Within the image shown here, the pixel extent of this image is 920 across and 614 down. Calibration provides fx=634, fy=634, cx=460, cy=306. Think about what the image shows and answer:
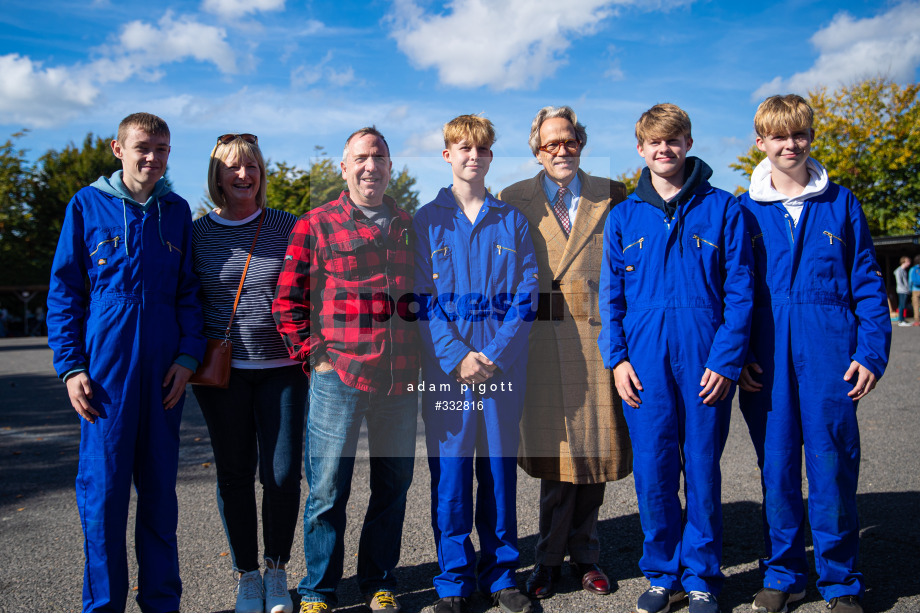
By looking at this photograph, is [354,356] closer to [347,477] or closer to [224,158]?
[347,477]

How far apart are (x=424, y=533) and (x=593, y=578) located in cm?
132

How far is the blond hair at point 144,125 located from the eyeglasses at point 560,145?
2015 millimetres

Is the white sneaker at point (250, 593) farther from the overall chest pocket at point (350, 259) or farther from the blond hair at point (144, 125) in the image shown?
the blond hair at point (144, 125)

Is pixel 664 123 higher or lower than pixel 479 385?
higher

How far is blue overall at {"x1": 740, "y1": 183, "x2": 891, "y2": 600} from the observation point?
3.06 m

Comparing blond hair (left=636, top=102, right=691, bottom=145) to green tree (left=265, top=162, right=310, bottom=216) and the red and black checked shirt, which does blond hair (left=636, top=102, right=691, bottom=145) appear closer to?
the red and black checked shirt

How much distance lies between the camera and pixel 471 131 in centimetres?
333

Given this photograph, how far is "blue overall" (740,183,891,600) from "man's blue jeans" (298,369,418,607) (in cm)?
182

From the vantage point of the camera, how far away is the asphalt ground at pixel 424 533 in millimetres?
3275

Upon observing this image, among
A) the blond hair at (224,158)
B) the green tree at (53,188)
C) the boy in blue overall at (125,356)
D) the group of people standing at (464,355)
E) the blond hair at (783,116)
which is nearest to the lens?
the boy in blue overall at (125,356)

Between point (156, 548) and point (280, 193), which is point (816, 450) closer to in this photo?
point (156, 548)

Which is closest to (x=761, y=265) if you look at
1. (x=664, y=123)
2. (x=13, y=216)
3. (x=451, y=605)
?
(x=664, y=123)

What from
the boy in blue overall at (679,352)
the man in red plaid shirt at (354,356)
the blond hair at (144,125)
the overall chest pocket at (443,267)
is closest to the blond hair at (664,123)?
the boy in blue overall at (679,352)

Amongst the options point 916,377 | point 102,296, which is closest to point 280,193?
point 102,296
